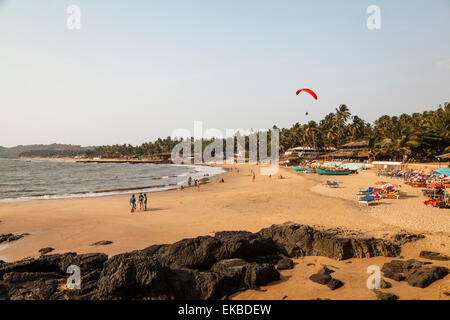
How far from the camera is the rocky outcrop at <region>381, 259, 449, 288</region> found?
20.3 ft

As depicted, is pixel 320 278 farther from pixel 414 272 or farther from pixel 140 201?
pixel 140 201

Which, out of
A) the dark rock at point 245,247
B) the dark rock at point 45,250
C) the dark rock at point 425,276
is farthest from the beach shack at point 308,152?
the dark rock at point 45,250

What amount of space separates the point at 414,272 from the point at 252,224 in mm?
7618

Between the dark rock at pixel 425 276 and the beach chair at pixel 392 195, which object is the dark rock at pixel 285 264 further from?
the beach chair at pixel 392 195

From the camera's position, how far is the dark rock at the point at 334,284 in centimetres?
637

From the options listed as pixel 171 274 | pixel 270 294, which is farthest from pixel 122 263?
pixel 270 294

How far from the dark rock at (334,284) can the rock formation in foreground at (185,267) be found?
133 cm

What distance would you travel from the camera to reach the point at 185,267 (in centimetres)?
735

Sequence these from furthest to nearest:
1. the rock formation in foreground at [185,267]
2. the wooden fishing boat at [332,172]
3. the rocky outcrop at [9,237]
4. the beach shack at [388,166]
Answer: the wooden fishing boat at [332,172] < the beach shack at [388,166] < the rocky outcrop at [9,237] < the rock formation in foreground at [185,267]

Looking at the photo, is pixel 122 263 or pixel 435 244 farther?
pixel 435 244

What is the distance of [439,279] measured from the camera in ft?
20.7

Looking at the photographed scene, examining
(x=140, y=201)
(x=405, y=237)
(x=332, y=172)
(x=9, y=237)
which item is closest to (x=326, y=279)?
(x=405, y=237)
